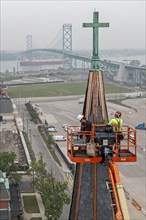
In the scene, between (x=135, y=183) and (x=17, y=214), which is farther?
(x=135, y=183)

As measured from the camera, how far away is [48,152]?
29062 millimetres

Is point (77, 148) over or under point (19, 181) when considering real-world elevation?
over

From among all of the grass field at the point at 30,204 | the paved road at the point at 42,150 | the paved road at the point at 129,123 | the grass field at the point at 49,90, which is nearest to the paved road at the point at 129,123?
the paved road at the point at 129,123

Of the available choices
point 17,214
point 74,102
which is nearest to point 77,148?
point 17,214

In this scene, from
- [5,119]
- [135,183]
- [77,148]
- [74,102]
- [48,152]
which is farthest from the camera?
[74,102]

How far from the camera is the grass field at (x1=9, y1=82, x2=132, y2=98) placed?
63.2m

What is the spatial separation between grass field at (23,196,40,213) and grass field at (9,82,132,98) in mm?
41986

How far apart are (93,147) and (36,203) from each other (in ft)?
44.4

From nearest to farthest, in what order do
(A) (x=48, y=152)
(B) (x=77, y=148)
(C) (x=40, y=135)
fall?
1. (B) (x=77, y=148)
2. (A) (x=48, y=152)
3. (C) (x=40, y=135)

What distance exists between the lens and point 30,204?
1864 centimetres

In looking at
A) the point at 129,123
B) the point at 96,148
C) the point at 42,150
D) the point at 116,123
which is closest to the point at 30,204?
the point at 42,150

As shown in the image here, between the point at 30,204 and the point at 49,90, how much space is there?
49.8 m

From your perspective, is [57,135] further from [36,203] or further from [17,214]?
[17,214]

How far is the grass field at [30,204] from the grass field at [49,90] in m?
42.0
